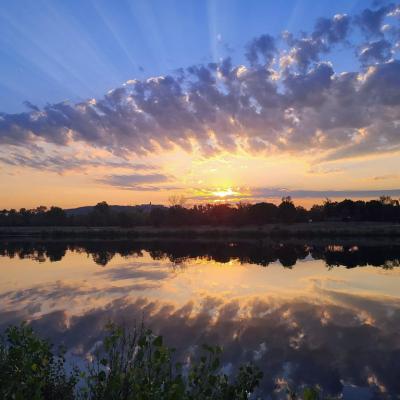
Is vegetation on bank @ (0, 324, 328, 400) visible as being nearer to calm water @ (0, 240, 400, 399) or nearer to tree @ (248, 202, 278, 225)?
calm water @ (0, 240, 400, 399)

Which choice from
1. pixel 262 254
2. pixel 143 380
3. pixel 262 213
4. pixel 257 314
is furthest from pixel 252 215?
pixel 143 380

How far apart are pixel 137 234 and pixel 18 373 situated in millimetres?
123177

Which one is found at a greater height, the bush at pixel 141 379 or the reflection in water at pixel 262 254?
the bush at pixel 141 379

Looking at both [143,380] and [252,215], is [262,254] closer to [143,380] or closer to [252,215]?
[143,380]

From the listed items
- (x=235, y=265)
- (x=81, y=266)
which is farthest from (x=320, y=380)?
(x=81, y=266)

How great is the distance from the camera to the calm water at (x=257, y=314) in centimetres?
1266

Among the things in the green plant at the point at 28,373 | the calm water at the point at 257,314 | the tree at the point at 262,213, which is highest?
the tree at the point at 262,213

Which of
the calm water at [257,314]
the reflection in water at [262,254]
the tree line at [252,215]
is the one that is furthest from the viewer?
the tree line at [252,215]

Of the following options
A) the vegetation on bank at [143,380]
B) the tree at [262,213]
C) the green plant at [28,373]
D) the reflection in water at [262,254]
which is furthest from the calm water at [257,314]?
the tree at [262,213]

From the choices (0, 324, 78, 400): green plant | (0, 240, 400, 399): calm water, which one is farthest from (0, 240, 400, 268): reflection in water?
(0, 324, 78, 400): green plant

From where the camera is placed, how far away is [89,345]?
48.5ft

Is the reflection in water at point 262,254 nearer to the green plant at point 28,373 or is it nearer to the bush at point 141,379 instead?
the green plant at point 28,373

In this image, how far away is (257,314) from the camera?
19.9 meters

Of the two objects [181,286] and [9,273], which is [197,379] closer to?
[181,286]
